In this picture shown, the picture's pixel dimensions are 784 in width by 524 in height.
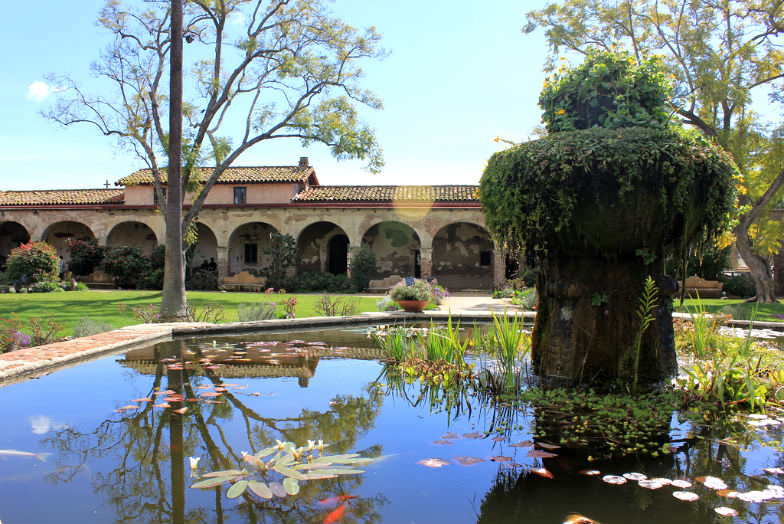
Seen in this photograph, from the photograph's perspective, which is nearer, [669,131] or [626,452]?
[626,452]

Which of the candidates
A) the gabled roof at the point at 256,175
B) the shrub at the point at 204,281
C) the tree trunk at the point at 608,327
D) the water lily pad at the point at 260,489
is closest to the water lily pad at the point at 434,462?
the water lily pad at the point at 260,489

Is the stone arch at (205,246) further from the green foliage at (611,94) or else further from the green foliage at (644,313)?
the green foliage at (644,313)

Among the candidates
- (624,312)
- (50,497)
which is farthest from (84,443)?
(624,312)

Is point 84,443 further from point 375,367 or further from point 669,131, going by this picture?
point 669,131

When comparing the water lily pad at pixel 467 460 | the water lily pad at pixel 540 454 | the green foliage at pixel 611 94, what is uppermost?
the green foliage at pixel 611 94

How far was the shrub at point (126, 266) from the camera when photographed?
21.5 meters

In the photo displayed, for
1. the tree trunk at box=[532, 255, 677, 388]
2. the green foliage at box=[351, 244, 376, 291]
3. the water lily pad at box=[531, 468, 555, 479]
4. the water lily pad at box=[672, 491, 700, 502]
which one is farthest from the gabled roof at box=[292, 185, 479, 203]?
the water lily pad at box=[672, 491, 700, 502]

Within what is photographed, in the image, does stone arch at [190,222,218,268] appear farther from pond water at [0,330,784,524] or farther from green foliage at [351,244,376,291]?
pond water at [0,330,784,524]

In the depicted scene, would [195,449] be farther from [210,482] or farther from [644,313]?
[644,313]

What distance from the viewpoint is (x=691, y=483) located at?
2201 millimetres

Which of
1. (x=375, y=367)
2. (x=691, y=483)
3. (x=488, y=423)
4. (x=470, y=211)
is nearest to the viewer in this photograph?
(x=691, y=483)

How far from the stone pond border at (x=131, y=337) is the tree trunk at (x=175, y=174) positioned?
348 cm

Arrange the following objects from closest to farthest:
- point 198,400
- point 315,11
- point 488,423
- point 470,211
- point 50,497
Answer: point 50,497
point 488,423
point 198,400
point 315,11
point 470,211

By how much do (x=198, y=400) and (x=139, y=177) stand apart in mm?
24245
